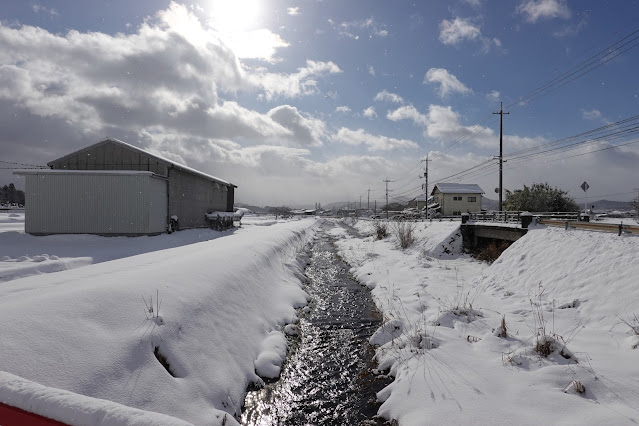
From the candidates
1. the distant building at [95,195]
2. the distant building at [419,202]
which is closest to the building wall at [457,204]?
the distant building at [419,202]

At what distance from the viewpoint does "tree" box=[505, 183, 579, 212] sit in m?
27.7

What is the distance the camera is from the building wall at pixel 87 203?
16.5 m

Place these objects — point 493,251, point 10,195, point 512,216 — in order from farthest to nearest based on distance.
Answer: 1. point 10,195
2. point 512,216
3. point 493,251

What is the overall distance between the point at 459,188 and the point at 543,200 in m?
27.1

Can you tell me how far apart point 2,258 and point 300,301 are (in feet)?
36.7

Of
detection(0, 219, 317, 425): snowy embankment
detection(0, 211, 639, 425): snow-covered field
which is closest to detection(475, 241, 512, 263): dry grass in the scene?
detection(0, 211, 639, 425): snow-covered field

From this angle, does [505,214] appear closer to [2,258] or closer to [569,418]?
[569,418]

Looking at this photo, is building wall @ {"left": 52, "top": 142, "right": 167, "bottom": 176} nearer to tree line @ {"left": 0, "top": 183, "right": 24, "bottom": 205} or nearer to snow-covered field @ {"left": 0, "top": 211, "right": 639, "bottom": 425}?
snow-covered field @ {"left": 0, "top": 211, "right": 639, "bottom": 425}

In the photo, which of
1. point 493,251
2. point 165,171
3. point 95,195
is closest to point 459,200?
point 493,251

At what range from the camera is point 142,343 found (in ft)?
13.7

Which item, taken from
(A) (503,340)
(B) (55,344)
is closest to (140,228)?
Answer: (B) (55,344)

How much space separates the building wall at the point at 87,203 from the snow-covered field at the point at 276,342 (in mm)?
6607

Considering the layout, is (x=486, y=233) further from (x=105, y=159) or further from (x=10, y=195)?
(x=10, y=195)

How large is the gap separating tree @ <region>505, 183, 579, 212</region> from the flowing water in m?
26.3
